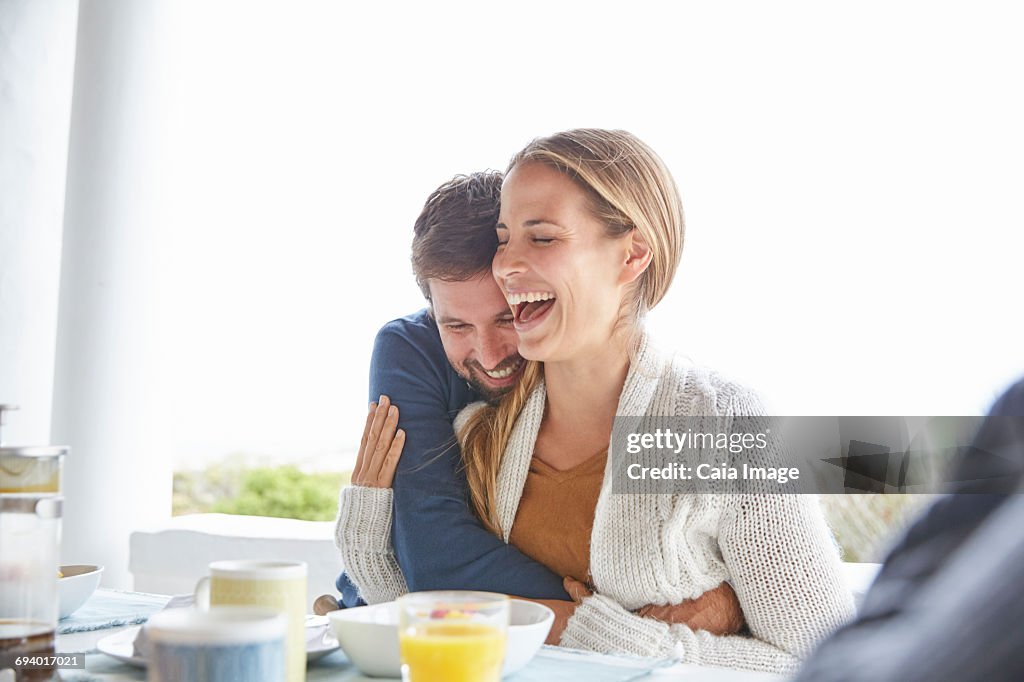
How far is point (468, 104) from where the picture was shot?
349 inches

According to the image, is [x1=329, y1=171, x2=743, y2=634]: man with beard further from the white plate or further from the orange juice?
the orange juice

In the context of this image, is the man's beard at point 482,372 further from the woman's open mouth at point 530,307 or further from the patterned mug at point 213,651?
the patterned mug at point 213,651

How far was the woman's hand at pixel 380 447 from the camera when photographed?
1.65 meters

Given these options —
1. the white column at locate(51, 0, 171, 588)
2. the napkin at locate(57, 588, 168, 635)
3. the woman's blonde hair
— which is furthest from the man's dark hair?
the white column at locate(51, 0, 171, 588)

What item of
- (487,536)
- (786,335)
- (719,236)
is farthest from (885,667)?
(719,236)

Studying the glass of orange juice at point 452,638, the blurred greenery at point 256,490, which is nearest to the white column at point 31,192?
the glass of orange juice at point 452,638

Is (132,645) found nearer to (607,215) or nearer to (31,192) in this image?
(607,215)

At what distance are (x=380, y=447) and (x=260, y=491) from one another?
31.1ft

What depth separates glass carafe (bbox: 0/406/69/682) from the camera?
2.58 ft

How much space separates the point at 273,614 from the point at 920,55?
665 cm

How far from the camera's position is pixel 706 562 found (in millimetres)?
1435

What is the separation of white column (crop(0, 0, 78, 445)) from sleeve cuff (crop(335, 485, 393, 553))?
173 cm

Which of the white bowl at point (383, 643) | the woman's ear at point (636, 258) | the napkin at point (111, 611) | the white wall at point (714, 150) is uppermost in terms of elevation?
the white wall at point (714, 150)

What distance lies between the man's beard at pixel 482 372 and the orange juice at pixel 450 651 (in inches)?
39.0
